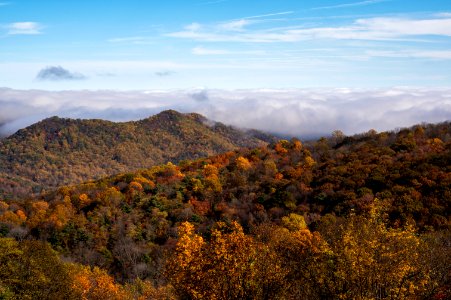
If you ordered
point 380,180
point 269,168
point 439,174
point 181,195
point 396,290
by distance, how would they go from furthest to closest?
point 269,168, point 181,195, point 380,180, point 439,174, point 396,290

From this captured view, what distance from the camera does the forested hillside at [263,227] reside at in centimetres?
2192

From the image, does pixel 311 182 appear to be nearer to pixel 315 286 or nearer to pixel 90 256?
pixel 90 256

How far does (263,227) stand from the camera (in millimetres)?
52656

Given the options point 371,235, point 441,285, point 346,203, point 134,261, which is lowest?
point 134,261

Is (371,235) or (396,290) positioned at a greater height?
(371,235)

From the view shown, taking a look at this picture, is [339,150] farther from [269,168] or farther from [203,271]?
[203,271]

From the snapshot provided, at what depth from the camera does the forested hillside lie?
2192cm

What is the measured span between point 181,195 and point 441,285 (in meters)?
84.1

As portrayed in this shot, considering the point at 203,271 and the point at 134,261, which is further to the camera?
the point at 134,261

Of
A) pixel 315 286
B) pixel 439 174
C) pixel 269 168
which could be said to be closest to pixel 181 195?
pixel 269 168

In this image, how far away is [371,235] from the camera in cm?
2205

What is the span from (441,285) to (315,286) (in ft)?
24.2

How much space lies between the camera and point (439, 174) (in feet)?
259

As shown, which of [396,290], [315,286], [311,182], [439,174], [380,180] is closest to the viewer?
[396,290]
